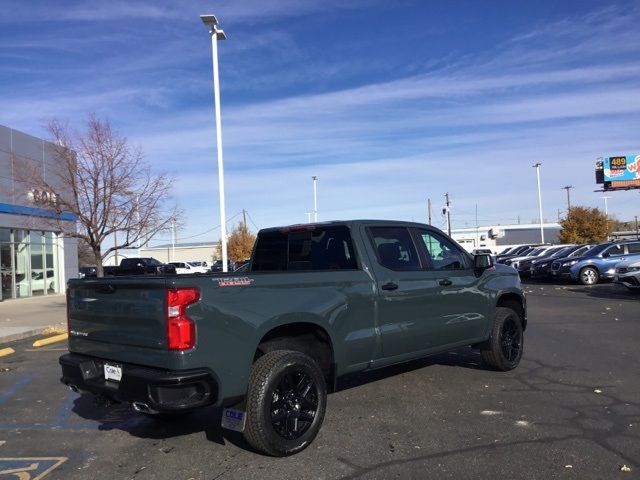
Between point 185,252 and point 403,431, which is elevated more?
point 185,252

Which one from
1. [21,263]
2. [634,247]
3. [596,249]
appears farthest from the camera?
[21,263]

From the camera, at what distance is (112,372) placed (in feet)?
15.2

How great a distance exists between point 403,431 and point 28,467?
125 inches

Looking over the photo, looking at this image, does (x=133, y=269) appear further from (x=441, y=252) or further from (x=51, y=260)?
(x=441, y=252)

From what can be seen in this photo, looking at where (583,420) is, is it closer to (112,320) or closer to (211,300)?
(211,300)

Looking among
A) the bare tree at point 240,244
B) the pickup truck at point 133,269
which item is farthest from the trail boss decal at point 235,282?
the bare tree at point 240,244

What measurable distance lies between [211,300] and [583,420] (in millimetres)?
3644

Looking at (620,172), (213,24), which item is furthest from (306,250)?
(620,172)

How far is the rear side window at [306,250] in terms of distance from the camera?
5.85m

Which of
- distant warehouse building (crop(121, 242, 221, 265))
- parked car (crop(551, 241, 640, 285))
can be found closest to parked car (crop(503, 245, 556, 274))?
parked car (crop(551, 241, 640, 285))

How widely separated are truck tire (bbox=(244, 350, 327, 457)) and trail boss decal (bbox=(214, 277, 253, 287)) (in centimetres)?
64

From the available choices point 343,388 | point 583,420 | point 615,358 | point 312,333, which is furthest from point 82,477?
point 615,358

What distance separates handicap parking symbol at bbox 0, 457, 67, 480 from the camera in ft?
14.7

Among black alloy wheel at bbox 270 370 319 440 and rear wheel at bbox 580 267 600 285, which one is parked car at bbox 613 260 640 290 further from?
black alloy wheel at bbox 270 370 319 440
